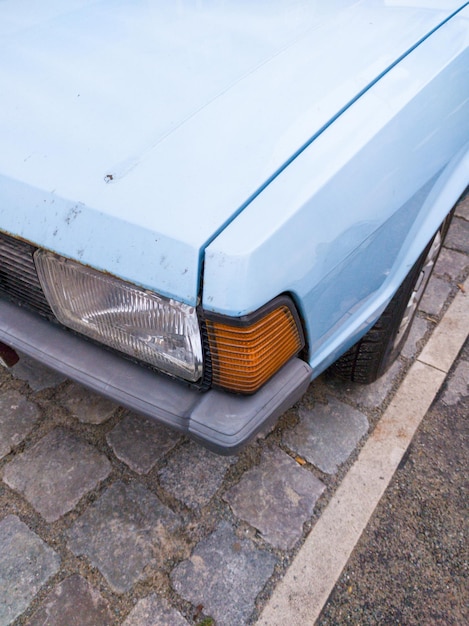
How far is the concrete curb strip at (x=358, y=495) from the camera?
154 centimetres

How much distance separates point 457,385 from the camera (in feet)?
7.17

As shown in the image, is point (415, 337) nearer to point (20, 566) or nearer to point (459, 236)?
point (459, 236)

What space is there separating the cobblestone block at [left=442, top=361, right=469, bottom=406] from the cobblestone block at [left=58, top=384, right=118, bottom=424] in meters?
1.45

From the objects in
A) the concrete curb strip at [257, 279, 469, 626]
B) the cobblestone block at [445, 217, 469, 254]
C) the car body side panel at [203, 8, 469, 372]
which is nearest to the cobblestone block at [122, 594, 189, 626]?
the concrete curb strip at [257, 279, 469, 626]

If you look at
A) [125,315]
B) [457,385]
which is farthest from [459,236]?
[125,315]

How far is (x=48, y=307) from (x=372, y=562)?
4.42 ft

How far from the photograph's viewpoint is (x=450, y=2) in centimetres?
168

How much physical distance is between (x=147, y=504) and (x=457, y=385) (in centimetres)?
143

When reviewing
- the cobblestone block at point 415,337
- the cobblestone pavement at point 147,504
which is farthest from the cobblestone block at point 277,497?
the cobblestone block at point 415,337

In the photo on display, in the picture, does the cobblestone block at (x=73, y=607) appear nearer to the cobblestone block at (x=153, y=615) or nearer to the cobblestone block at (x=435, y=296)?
the cobblestone block at (x=153, y=615)

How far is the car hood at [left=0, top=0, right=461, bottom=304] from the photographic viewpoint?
1172mm

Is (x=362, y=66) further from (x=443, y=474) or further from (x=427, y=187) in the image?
(x=443, y=474)

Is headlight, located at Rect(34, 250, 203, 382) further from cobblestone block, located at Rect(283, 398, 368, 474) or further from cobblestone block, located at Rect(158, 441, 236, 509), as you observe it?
cobblestone block, located at Rect(283, 398, 368, 474)

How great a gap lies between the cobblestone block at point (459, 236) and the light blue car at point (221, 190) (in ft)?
4.74
